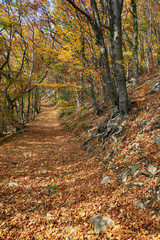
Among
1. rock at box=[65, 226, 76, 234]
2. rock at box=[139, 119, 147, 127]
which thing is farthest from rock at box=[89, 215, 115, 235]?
rock at box=[139, 119, 147, 127]

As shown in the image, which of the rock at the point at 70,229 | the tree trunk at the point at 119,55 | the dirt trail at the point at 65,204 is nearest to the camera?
the dirt trail at the point at 65,204

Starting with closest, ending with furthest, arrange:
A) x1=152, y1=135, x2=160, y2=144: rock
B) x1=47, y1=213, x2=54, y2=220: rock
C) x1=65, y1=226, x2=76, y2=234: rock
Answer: x1=65, y1=226, x2=76, y2=234: rock
x1=47, y1=213, x2=54, y2=220: rock
x1=152, y1=135, x2=160, y2=144: rock

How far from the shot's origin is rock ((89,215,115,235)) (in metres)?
2.71

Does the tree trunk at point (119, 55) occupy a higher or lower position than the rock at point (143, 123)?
higher

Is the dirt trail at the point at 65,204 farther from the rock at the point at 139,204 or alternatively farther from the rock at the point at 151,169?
the rock at the point at 151,169

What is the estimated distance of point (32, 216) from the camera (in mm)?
3291

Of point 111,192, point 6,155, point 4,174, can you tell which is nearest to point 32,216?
point 111,192

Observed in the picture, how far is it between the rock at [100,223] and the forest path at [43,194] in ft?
0.85

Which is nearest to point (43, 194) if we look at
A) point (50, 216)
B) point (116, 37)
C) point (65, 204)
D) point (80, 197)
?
point (65, 204)

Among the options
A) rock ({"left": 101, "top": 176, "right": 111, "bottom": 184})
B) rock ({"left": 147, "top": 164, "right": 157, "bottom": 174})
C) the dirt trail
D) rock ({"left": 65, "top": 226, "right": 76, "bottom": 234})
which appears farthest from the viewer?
rock ({"left": 101, "top": 176, "right": 111, "bottom": 184})

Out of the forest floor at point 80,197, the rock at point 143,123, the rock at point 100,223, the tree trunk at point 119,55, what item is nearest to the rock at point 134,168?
the forest floor at point 80,197

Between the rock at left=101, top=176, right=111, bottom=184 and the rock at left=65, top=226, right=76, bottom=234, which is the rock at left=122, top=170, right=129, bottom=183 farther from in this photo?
the rock at left=65, top=226, right=76, bottom=234

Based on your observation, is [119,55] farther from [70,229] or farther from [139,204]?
[70,229]

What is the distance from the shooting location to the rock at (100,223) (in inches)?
107
